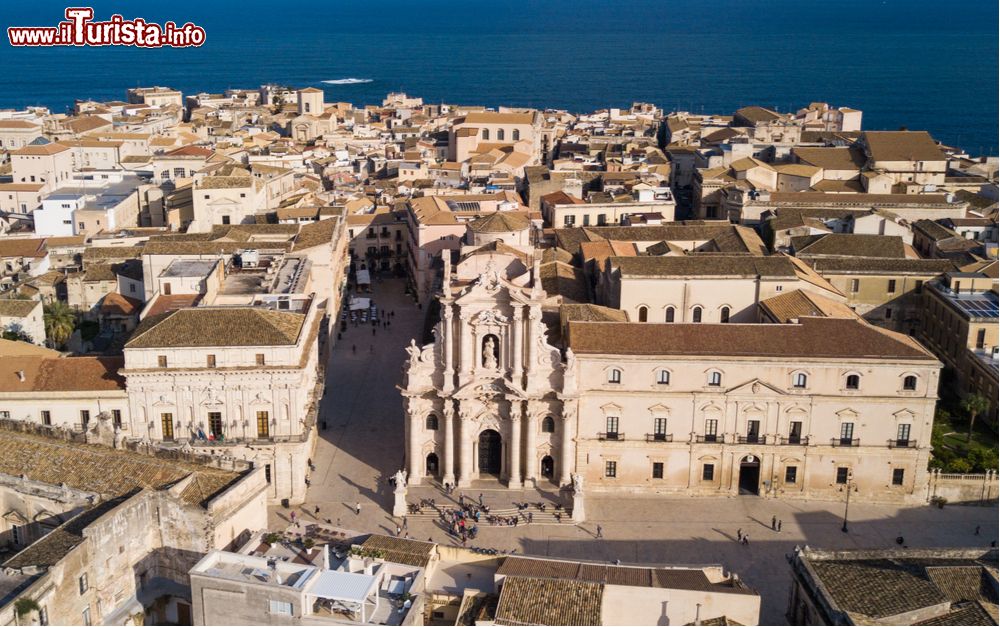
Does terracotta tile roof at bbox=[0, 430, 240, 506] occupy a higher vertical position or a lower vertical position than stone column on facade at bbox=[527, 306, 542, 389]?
lower

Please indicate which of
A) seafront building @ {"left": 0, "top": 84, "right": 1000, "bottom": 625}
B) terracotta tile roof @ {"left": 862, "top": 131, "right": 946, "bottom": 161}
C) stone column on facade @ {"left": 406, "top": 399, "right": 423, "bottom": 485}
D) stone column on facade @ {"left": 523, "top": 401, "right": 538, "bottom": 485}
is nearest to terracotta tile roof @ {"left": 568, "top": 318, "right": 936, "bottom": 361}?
seafront building @ {"left": 0, "top": 84, "right": 1000, "bottom": 625}

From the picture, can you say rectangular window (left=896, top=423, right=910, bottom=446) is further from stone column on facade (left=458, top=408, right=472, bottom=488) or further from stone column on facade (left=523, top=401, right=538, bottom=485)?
stone column on facade (left=458, top=408, right=472, bottom=488)

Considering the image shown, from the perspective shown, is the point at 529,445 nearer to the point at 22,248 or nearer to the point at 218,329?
the point at 218,329

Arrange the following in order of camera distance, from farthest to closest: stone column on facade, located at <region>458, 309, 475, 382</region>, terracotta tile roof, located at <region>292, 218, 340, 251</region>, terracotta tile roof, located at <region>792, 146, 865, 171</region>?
terracotta tile roof, located at <region>792, 146, 865, 171</region>
terracotta tile roof, located at <region>292, 218, 340, 251</region>
stone column on facade, located at <region>458, 309, 475, 382</region>

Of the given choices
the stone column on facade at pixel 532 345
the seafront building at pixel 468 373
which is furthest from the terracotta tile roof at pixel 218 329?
the stone column on facade at pixel 532 345

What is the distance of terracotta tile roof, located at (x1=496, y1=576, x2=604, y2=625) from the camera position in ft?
102

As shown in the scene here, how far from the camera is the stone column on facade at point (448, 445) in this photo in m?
47.8

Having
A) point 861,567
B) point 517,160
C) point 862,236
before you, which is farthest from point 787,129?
point 861,567

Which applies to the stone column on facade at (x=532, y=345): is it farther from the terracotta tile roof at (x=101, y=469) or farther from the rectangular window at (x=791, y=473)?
the terracotta tile roof at (x=101, y=469)

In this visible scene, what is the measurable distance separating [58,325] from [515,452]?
29.4m

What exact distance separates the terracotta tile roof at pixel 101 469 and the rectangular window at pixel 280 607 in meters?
7.70

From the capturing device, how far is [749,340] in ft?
155

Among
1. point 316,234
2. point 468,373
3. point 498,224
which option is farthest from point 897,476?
point 316,234

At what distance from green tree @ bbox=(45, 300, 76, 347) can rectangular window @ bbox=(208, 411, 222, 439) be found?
63.0 feet
